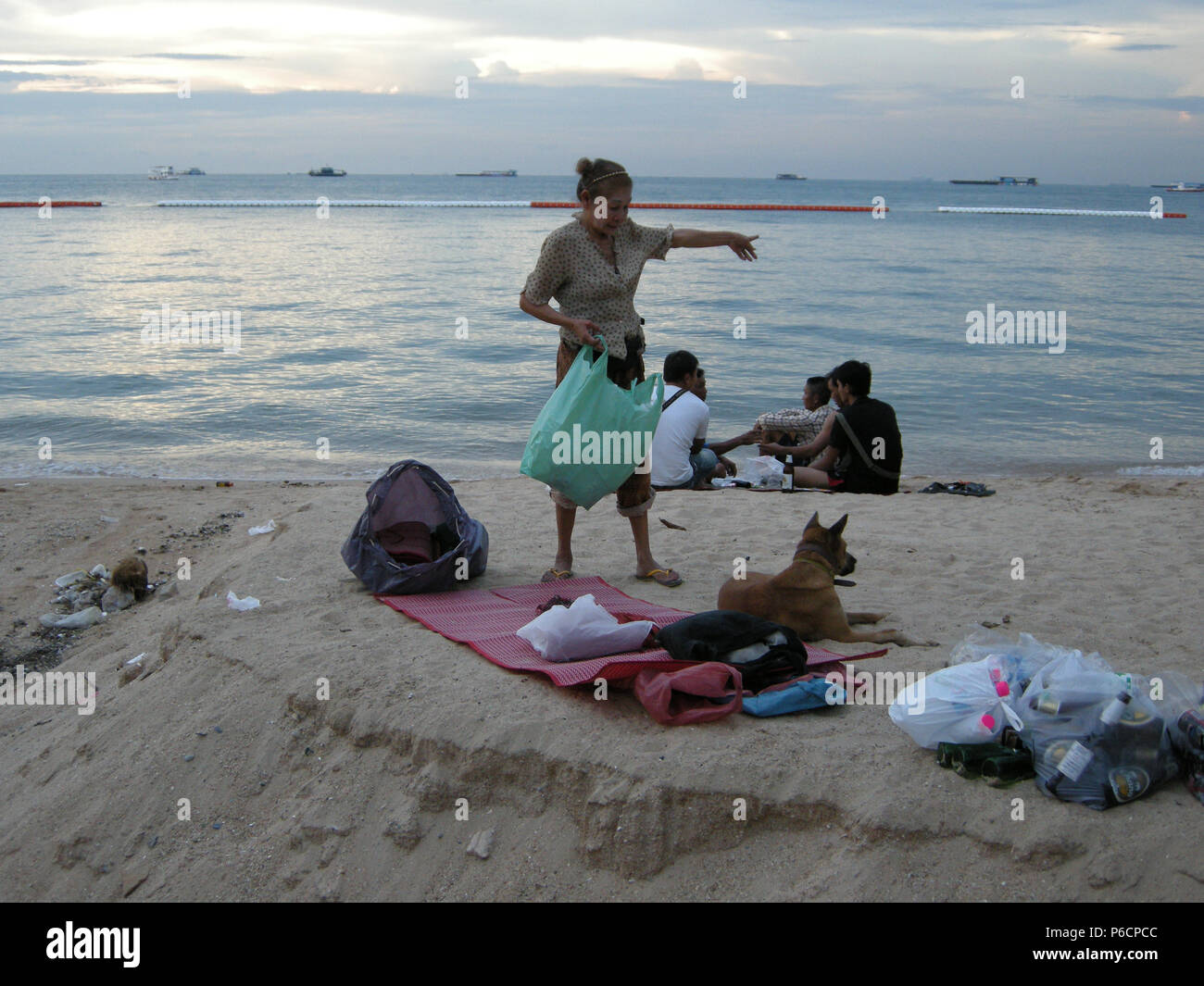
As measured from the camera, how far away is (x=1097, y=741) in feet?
8.66

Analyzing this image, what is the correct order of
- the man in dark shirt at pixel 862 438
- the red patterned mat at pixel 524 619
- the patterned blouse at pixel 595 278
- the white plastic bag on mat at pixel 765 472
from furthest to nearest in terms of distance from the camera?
the white plastic bag on mat at pixel 765 472
the man in dark shirt at pixel 862 438
the patterned blouse at pixel 595 278
the red patterned mat at pixel 524 619

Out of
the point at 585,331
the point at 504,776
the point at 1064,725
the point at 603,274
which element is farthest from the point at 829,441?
the point at 504,776

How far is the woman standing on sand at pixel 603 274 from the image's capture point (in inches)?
165

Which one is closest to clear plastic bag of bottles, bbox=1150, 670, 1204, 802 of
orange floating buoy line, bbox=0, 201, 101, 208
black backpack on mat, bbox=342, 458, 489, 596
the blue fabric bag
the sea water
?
the blue fabric bag

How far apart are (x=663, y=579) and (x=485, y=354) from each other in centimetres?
1202

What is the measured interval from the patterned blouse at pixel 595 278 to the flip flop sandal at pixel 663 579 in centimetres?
109

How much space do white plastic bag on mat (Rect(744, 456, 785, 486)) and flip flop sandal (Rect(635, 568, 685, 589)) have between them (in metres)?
2.92

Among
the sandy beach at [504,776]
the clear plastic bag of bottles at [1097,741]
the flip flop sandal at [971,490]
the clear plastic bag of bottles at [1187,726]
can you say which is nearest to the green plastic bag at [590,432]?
the sandy beach at [504,776]

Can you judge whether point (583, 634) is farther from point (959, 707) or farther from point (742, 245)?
point (742, 245)

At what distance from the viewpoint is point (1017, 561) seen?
16.7 feet

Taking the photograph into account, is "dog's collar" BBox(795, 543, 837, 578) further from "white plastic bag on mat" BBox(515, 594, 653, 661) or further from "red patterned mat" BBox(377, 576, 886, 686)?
"white plastic bag on mat" BBox(515, 594, 653, 661)

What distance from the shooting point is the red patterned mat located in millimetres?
3281

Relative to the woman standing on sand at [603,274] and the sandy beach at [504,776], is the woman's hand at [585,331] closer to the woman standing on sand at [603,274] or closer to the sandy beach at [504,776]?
the woman standing on sand at [603,274]
